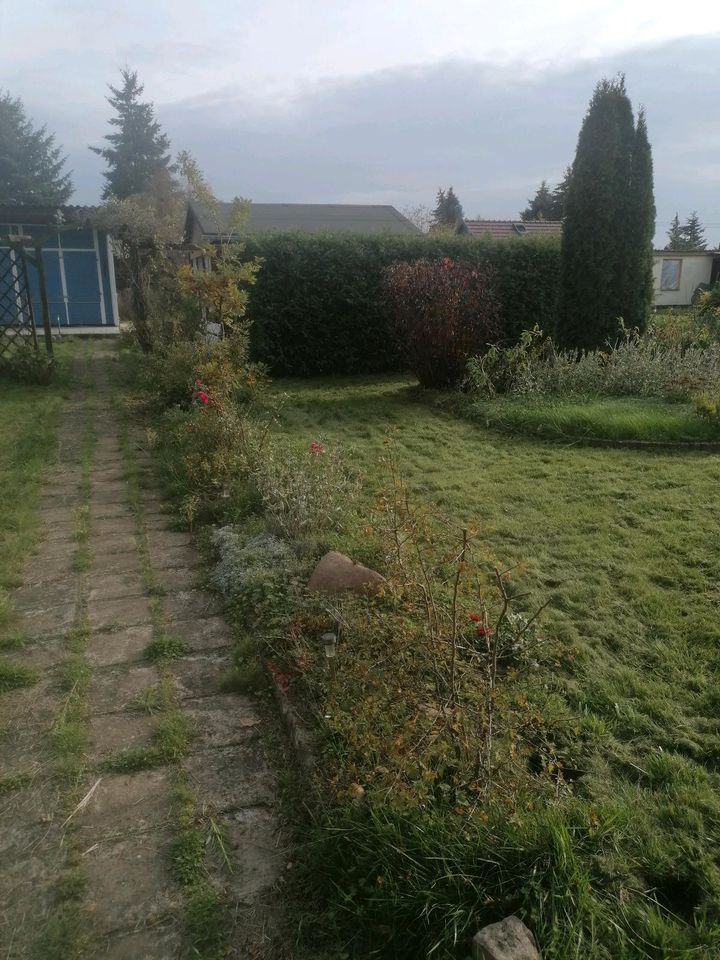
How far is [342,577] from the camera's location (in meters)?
3.23

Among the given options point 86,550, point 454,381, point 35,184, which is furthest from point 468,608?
point 35,184

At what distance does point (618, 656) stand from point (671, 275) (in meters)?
27.5

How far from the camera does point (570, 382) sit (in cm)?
820

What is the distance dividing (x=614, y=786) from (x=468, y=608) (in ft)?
3.44

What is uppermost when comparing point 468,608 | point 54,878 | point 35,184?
point 35,184

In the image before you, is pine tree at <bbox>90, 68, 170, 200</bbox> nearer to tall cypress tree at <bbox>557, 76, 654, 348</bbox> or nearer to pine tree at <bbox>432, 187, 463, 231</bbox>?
pine tree at <bbox>432, 187, 463, 231</bbox>

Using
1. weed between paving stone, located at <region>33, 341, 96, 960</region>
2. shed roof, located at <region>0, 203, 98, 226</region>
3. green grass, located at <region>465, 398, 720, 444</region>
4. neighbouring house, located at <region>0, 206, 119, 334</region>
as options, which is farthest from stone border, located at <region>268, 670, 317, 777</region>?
neighbouring house, located at <region>0, 206, 119, 334</region>

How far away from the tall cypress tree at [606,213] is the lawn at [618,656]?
3995mm

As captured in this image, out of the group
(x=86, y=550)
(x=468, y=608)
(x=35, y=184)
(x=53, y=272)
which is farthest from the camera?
(x=35, y=184)

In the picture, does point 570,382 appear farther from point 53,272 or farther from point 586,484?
point 53,272

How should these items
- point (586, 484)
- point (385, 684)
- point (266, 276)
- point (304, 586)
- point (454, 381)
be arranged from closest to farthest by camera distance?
point (385, 684) → point (304, 586) → point (586, 484) → point (454, 381) → point (266, 276)

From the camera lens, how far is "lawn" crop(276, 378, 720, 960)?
1695 millimetres

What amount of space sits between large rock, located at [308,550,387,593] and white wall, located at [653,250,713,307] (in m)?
26.6

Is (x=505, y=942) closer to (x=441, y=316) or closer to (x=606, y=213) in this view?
(x=441, y=316)
